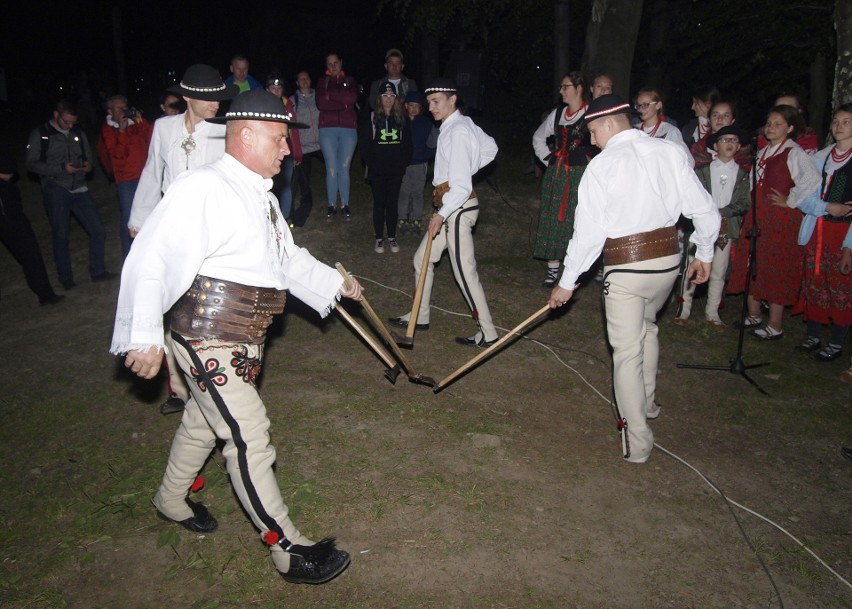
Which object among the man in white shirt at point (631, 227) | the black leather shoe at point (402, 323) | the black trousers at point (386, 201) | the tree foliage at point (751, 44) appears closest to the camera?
the man in white shirt at point (631, 227)

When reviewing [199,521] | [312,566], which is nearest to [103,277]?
[199,521]

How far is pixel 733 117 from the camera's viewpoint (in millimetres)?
6461

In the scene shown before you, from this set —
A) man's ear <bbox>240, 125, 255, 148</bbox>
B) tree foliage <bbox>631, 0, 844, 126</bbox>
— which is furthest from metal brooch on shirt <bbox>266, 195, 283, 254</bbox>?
tree foliage <bbox>631, 0, 844, 126</bbox>

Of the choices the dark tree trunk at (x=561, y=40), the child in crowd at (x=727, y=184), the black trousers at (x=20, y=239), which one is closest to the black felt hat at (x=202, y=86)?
the black trousers at (x=20, y=239)

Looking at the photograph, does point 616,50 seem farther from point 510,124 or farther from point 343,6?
point 343,6

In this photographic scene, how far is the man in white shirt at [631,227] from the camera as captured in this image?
4094 millimetres

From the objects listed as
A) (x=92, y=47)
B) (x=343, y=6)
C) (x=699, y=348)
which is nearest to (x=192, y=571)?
(x=699, y=348)

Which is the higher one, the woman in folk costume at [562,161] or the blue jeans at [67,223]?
the woman in folk costume at [562,161]

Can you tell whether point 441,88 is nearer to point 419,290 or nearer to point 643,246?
point 419,290

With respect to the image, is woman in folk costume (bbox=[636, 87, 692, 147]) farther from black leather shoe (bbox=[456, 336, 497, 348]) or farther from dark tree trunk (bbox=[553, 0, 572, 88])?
Result: dark tree trunk (bbox=[553, 0, 572, 88])

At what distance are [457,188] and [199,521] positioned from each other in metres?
3.43

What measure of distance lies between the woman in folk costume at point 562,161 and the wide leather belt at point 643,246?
9.08 feet

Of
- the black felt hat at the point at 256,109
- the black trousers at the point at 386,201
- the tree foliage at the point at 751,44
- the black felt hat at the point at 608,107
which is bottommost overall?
the black trousers at the point at 386,201

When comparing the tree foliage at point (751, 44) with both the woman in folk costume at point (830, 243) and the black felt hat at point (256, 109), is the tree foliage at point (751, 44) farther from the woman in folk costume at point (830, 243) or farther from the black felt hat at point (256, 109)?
the black felt hat at point (256, 109)
